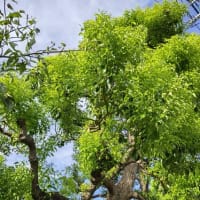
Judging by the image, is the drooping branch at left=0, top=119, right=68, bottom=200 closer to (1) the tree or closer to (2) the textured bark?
(1) the tree

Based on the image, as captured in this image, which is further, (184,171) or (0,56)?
(184,171)

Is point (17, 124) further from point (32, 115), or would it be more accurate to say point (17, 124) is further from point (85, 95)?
point (85, 95)

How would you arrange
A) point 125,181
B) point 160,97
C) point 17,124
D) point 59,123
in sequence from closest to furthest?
point 160,97 < point 17,124 < point 59,123 < point 125,181

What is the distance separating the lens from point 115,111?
6.27 meters

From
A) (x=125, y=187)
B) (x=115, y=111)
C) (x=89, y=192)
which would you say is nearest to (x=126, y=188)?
(x=125, y=187)

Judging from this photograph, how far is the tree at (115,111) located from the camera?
6.00m

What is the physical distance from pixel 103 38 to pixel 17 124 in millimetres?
1720

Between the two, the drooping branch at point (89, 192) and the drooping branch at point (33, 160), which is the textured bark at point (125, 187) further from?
the drooping branch at point (33, 160)

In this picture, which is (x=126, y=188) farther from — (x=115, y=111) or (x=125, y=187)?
(x=115, y=111)

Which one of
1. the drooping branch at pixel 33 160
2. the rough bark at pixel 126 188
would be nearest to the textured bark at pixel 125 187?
the rough bark at pixel 126 188

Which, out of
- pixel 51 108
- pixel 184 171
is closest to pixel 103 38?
pixel 51 108

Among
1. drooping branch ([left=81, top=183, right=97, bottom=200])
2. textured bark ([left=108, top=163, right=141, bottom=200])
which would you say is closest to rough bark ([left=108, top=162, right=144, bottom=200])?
textured bark ([left=108, top=163, right=141, bottom=200])

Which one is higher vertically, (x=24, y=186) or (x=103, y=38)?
(x=103, y=38)

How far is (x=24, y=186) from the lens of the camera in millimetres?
6879
